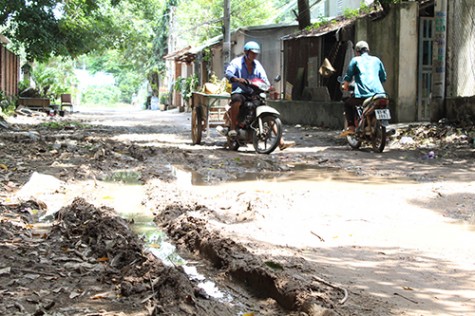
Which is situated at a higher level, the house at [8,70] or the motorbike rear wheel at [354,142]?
the house at [8,70]

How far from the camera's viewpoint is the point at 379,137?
9805mm

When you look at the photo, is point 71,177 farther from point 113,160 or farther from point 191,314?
point 191,314

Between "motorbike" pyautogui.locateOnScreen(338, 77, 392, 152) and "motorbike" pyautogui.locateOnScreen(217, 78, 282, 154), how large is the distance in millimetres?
1564

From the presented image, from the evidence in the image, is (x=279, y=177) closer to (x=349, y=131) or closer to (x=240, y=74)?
(x=240, y=74)

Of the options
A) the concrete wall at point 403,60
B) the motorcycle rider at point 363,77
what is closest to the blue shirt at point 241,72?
the motorcycle rider at point 363,77

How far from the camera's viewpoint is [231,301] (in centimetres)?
301

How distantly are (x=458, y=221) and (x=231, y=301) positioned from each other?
2.58 meters

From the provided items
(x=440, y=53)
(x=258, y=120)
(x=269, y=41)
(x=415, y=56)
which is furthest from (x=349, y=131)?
(x=269, y=41)

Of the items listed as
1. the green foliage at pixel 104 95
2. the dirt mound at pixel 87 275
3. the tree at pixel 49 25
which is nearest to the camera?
the dirt mound at pixel 87 275

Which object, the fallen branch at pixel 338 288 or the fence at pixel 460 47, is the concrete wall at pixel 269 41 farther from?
the fallen branch at pixel 338 288

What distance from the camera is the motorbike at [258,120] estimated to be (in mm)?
9453

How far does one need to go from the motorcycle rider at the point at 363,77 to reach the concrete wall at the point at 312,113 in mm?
4966

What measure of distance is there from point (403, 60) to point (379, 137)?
373cm

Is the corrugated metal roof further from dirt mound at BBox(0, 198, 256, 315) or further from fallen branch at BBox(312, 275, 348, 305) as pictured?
fallen branch at BBox(312, 275, 348, 305)
